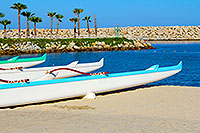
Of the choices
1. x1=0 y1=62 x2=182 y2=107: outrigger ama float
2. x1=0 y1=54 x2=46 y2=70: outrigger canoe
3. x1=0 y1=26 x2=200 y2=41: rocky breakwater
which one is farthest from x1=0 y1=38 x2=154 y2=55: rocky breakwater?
x1=0 y1=26 x2=200 y2=41: rocky breakwater

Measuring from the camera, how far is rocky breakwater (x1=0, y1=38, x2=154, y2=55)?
46409 mm

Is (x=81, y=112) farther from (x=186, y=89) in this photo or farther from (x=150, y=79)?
(x=186, y=89)

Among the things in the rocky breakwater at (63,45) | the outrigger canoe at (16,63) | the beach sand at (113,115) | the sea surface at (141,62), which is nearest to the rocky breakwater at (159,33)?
the rocky breakwater at (63,45)

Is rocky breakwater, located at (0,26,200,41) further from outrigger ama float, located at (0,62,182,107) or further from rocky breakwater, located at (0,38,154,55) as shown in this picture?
outrigger ama float, located at (0,62,182,107)

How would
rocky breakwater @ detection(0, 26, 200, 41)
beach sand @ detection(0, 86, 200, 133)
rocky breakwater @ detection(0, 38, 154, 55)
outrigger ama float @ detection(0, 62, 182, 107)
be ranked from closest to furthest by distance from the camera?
beach sand @ detection(0, 86, 200, 133), outrigger ama float @ detection(0, 62, 182, 107), rocky breakwater @ detection(0, 38, 154, 55), rocky breakwater @ detection(0, 26, 200, 41)

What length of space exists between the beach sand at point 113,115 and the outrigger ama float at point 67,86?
276 millimetres

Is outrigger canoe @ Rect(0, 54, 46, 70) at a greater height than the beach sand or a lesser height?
greater

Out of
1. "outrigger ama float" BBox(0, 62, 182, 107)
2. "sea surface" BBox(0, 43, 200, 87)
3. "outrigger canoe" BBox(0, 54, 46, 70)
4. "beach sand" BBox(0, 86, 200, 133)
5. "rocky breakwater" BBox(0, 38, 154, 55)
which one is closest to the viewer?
"beach sand" BBox(0, 86, 200, 133)

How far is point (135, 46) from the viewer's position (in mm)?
61469

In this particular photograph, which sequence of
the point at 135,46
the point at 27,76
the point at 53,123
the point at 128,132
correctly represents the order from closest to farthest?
the point at 128,132 < the point at 53,123 < the point at 27,76 < the point at 135,46

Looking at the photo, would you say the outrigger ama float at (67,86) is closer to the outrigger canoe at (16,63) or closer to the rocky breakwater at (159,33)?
the outrigger canoe at (16,63)

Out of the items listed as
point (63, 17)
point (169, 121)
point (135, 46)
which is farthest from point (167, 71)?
point (63, 17)

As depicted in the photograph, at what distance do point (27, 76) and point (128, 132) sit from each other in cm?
841

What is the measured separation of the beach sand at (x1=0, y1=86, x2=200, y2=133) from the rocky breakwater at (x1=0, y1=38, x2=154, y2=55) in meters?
35.7
